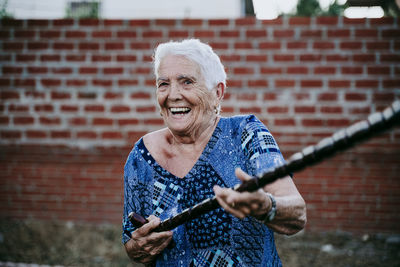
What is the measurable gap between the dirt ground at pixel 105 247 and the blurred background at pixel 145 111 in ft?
0.07

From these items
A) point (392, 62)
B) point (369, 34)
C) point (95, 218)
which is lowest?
point (95, 218)

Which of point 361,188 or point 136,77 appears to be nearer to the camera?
point 361,188

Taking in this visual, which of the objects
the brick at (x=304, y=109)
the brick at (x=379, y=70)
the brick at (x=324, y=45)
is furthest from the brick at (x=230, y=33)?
the brick at (x=379, y=70)

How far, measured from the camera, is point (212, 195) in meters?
2.06

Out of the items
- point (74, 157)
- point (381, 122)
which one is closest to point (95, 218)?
point (74, 157)

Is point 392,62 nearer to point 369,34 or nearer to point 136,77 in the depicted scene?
point 369,34

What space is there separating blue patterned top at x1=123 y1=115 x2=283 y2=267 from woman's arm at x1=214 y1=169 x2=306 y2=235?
6.1 inches

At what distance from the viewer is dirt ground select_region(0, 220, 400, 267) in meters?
4.22

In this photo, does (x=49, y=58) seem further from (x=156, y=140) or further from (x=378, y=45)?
(x=378, y=45)

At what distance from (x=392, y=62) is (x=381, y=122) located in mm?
4045

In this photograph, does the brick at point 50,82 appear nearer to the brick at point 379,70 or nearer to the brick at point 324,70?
the brick at point 324,70

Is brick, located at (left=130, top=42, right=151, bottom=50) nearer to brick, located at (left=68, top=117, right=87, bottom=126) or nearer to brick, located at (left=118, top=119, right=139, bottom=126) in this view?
brick, located at (left=118, top=119, right=139, bottom=126)

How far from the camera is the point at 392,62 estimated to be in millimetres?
4570

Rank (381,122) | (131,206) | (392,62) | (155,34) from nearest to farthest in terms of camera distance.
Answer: (381,122)
(131,206)
(392,62)
(155,34)
